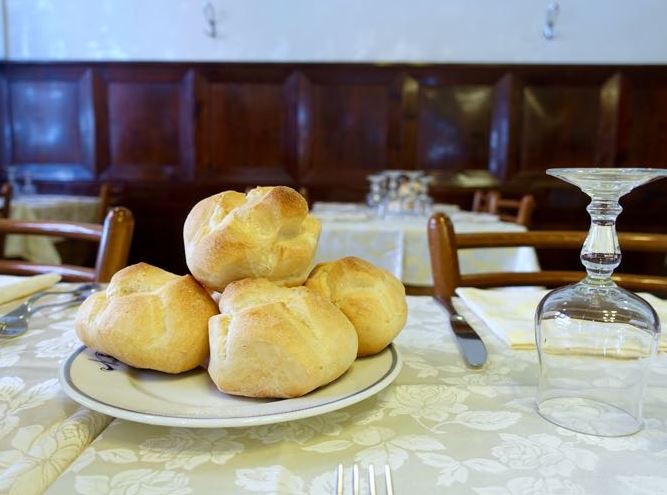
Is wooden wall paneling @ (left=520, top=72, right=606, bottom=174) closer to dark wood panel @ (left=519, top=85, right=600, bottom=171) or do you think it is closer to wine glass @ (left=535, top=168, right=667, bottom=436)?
dark wood panel @ (left=519, top=85, right=600, bottom=171)

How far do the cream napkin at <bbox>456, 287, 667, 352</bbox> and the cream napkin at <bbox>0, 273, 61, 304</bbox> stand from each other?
2.30 feet

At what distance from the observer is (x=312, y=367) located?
43 centimetres

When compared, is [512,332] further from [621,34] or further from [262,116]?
[621,34]

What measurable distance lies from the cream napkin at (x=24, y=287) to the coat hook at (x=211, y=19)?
3413 mm

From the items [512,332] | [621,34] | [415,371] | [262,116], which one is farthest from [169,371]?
[621,34]

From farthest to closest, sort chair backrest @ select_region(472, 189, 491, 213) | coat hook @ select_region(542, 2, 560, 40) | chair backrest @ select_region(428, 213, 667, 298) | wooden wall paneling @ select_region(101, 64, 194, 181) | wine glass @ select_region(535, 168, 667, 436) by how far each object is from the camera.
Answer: wooden wall paneling @ select_region(101, 64, 194, 181) < coat hook @ select_region(542, 2, 560, 40) < chair backrest @ select_region(472, 189, 491, 213) < chair backrest @ select_region(428, 213, 667, 298) < wine glass @ select_region(535, 168, 667, 436)

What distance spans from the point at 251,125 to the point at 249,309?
12.2ft

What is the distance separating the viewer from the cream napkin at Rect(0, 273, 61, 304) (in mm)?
824

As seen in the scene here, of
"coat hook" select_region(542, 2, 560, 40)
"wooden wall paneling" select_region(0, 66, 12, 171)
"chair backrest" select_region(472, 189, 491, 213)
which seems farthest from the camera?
"wooden wall paneling" select_region(0, 66, 12, 171)

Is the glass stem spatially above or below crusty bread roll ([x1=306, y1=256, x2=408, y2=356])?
above

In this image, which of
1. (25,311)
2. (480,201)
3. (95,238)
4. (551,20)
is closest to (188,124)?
(480,201)

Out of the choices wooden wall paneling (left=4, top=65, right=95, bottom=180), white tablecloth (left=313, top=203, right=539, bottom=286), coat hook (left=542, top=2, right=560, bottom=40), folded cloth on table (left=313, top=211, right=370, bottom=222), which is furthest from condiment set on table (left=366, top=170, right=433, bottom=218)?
wooden wall paneling (left=4, top=65, right=95, bottom=180)

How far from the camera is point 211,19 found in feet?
12.8

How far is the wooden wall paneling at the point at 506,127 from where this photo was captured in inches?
150
